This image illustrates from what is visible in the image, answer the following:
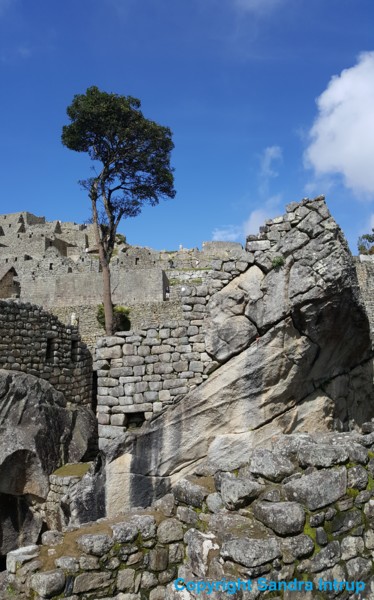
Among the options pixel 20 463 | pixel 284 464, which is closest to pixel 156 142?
pixel 20 463

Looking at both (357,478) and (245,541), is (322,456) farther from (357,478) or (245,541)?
(245,541)

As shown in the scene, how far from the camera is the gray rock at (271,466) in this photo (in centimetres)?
452

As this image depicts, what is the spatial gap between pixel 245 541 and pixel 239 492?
51cm

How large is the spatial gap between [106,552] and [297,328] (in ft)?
17.6

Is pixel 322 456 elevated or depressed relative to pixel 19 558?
elevated

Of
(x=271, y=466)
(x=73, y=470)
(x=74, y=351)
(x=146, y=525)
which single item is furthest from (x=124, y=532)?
(x=74, y=351)

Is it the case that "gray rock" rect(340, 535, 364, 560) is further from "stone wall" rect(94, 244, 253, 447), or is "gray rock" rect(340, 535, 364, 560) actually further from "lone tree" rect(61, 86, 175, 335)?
"lone tree" rect(61, 86, 175, 335)

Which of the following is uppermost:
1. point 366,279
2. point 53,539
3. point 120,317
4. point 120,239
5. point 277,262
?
point 120,239

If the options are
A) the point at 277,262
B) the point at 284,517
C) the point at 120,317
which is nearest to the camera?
the point at 284,517

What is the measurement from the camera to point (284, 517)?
4086mm

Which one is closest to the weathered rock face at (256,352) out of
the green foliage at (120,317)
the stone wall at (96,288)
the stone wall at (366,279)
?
the green foliage at (120,317)

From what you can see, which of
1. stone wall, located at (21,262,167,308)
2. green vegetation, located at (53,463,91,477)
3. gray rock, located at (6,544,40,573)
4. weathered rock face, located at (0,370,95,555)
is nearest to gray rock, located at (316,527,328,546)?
gray rock, located at (6,544,40,573)

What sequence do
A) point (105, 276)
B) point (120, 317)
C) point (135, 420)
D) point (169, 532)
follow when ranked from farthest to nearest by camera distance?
point (120, 317) < point (105, 276) < point (135, 420) < point (169, 532)

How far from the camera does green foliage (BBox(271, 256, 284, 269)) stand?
27.9 ft
